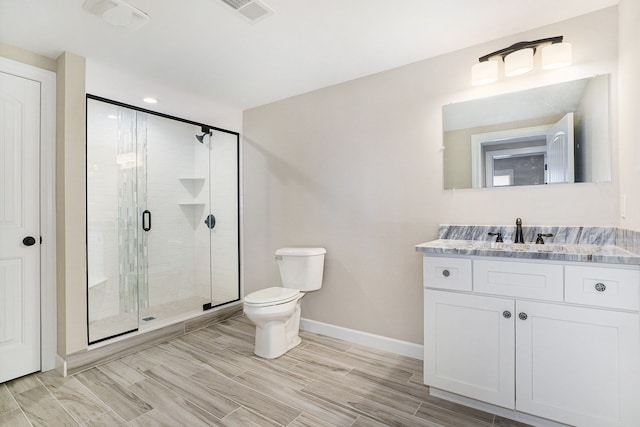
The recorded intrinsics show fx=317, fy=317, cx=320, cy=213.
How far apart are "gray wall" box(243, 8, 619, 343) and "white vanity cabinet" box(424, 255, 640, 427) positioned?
56cm

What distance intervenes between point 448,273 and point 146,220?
2685 millimetres

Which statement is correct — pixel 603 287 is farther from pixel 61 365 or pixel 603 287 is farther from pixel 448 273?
pixel 61 365

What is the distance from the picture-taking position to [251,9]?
1806 millimetres

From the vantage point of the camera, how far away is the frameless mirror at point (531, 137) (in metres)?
1.84

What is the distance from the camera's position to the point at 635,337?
54.5 inches

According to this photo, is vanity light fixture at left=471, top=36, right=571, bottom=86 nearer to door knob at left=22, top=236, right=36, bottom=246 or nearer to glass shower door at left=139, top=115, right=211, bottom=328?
glass shower door at left=139, top=115, right=211, bottom=328

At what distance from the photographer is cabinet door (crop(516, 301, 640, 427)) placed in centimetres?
140

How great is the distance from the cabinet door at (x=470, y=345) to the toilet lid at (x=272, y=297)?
1096 mm

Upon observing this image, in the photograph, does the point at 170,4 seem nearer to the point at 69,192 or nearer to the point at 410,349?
the point at 69,192

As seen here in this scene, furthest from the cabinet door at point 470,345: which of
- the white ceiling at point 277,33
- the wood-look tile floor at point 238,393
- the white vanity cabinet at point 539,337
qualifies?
the white ceiling at point 277,33

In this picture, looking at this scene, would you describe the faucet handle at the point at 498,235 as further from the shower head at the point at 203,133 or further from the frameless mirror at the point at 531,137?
the shower head at the point at 203,133

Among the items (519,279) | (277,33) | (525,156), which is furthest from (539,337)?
(277,33)

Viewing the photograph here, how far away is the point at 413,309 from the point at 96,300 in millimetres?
2599

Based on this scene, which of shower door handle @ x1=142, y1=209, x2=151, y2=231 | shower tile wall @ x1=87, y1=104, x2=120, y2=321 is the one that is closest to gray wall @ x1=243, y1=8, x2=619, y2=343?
shower door handle @ x1=142, y1=209, x2=151, y2=231
